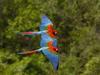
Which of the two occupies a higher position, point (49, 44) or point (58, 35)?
point (49, 44)

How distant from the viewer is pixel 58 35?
17.1 ft

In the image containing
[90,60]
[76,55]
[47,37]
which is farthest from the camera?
[76,55]

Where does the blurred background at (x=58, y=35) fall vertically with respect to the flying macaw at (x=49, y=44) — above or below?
below

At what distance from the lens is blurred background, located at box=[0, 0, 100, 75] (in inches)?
192

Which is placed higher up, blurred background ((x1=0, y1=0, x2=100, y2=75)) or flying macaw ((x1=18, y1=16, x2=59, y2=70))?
flying macaw ((x1=18, y1=16, x2=59, y2=70))

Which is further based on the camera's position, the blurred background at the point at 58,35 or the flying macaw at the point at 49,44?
the blurred background at the point at 58,35

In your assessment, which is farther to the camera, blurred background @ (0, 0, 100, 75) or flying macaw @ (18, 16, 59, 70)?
blurred background @ (0, 0, 100, 75)

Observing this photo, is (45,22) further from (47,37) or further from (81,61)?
(81,61)

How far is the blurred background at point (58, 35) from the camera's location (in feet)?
16.0

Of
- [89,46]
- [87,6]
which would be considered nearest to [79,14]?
[87,6]

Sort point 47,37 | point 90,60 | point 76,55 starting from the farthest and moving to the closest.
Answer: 1. point 76,55
2. point 90,60
3. point 47,37

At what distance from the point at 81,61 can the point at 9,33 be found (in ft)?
3.71

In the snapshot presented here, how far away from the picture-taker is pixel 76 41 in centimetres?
512

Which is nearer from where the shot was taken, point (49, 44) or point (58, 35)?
point (49, 44)
